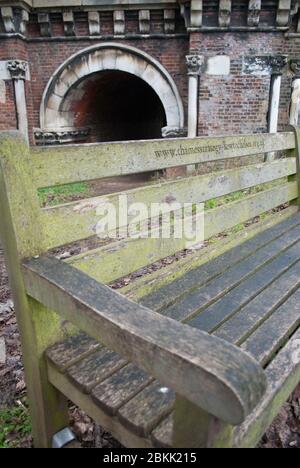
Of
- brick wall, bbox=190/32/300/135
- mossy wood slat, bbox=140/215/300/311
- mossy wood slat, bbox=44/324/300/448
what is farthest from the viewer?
brick wall, bbox=190/32/300/135

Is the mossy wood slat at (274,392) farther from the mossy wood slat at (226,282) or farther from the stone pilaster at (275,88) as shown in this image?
the stone pilaster at (275,88)

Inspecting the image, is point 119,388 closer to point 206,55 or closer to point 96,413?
point 96,413

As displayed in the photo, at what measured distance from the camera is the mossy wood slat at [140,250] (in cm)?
159

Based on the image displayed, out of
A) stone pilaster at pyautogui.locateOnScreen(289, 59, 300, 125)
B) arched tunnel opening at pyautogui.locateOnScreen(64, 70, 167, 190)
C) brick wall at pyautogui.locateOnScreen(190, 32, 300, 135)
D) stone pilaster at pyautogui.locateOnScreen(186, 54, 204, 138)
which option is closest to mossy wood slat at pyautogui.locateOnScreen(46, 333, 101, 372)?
stone pilaster at pyautogui.locateOnScreen(186, 54, 204, 138)

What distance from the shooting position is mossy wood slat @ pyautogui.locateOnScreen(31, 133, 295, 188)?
136cm

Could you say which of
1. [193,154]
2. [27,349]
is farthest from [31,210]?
[193,154]

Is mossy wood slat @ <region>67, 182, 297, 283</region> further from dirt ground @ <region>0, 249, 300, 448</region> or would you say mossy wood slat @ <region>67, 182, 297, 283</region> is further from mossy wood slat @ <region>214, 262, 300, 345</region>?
dirt ground @ <region>0, 249, 300, 448</region>

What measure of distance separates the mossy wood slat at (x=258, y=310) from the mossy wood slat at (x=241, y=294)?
27 mm

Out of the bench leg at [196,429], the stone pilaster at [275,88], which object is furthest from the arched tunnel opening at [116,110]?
the bench leg at [196,429]

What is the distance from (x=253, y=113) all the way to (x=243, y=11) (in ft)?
6.56

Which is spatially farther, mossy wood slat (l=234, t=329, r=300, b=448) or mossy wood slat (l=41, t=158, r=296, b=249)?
mossy wood slat (l=41, t=158, r=296, b=249)

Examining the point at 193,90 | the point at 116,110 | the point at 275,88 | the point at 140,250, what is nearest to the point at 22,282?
the point at 140,250

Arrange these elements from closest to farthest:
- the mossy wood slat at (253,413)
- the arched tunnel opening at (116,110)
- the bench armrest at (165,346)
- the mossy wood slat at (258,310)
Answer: the bench armrest at (165,346) → the mossy wood slat at (253,413) → the mossy wood slat at (258,310) → the arched tunnel opening at (116,110)

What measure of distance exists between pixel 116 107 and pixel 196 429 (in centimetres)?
1203
